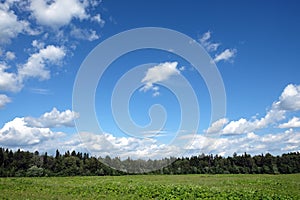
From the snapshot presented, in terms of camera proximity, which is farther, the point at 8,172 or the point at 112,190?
the point at 8,172

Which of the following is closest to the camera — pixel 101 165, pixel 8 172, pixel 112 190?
pixel 112 190

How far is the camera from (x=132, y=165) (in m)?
65.8

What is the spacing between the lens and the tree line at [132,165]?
236ft

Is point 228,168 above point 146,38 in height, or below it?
below

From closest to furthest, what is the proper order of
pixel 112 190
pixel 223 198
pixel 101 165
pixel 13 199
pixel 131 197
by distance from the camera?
1. pixel 13 199
2. pixel 223 198
3. pixel 131 197
4. pixel 112 190
5. pixel 101 165

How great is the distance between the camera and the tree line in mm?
71812

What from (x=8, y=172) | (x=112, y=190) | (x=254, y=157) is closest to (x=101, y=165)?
(x=8, y=172)

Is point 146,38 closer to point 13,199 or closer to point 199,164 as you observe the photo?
point 13,199

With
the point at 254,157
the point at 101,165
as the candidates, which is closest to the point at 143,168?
the point at 101,165

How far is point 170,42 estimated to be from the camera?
2238 cm

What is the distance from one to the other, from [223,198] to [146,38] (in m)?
11.6

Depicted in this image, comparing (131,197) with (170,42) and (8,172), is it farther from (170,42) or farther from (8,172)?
(8,172)

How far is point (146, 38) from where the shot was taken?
21.9m

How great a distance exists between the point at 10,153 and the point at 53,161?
35.3 feet
